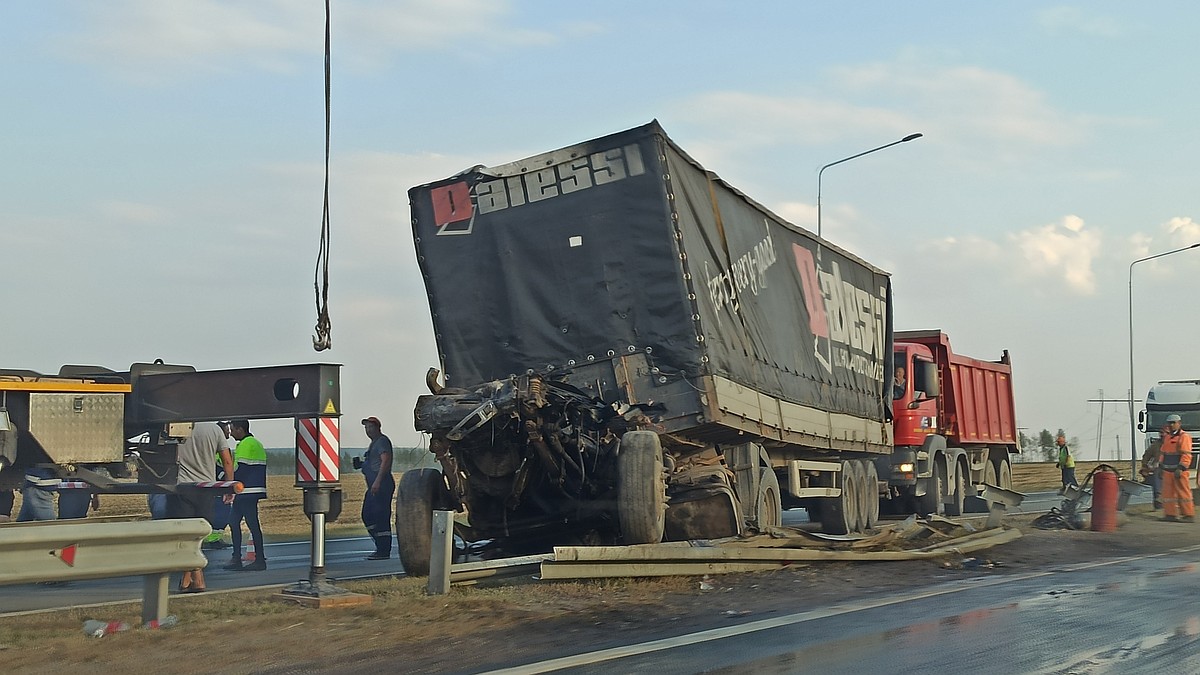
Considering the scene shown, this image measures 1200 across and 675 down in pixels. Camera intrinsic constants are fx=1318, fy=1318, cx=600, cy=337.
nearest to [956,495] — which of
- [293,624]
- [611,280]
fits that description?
[611,280]

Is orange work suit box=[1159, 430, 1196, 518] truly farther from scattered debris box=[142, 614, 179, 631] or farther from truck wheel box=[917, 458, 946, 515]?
scattered debris box=[142, 614, 179, 631]

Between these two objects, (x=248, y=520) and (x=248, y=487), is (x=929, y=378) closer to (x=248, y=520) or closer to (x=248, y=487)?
(x=248, y=487)

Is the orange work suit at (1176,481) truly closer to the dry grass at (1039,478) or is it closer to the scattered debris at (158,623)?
the scattered debris at (158,623)

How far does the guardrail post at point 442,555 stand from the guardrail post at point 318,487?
1.90 ft

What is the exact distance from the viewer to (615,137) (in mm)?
11945

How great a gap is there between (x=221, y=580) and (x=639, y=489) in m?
4.41

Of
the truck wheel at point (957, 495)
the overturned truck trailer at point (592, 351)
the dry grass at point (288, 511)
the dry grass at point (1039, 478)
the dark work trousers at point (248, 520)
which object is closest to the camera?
the overturned truck trailer at point (592, 351)

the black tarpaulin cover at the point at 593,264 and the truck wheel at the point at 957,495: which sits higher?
the black tarpaulin cover at the point at 593,264

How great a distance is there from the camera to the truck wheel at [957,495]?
2245cm

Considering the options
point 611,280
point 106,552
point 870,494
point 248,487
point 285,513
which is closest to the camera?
point 106,552

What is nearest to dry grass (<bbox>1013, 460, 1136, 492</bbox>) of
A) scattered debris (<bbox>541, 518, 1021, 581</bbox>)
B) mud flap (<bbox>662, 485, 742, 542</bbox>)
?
scattered debris (<bbox>541, 518, 1021, 581</bbox>)

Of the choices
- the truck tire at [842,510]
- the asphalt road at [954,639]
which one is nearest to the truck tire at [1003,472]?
the truck tire at [842,510]

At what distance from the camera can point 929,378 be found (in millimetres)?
20641

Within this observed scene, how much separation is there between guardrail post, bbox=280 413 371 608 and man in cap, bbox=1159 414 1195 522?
15341 mm
